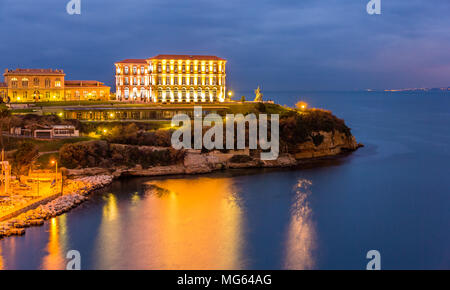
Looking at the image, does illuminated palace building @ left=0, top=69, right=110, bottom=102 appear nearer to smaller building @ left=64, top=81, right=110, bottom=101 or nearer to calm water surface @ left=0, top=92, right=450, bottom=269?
smaller building @ left=64, top=81, right=110, bottom=101

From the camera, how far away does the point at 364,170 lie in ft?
117

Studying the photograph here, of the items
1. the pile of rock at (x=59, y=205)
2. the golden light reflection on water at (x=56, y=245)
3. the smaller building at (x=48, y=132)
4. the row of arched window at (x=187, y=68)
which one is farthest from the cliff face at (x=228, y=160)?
the row of arched window at (x=187, y=68)

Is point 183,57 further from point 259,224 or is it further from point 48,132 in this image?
point 259,224

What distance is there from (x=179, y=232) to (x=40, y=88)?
4435 centimetres

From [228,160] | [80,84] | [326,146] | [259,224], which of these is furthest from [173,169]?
[80,84]

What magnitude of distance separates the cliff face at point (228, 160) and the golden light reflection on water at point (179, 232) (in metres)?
4.45

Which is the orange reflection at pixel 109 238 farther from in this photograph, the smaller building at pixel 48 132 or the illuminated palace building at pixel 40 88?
the illuminated palace building at pixel 40 88

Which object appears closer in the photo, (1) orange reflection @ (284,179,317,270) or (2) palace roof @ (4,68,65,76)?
(1) orange reflection @ (284,179,317,270)


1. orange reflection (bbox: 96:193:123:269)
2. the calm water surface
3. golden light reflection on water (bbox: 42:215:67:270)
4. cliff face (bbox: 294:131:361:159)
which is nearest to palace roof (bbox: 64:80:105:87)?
cliff face (bbox: 294:131:361:159)

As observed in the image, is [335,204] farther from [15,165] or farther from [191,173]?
[15,165]

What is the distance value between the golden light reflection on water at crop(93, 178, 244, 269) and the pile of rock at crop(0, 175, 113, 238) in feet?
6.72

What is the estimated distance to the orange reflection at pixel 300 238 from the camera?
60.9 feet

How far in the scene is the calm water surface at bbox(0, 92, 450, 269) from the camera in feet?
61.5
